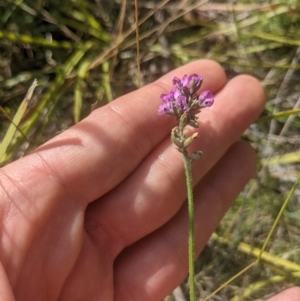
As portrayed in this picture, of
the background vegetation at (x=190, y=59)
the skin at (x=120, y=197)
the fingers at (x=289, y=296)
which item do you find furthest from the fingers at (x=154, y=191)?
the fingers at (x=289, y=296)

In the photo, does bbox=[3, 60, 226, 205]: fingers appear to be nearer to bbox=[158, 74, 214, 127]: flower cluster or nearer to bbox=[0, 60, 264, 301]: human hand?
bbox=[0, 60, 264, 301]: human hand

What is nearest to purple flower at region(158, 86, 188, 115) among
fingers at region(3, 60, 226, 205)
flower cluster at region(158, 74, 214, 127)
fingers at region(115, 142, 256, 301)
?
flower cluster at region(158, 74, 214, 127)

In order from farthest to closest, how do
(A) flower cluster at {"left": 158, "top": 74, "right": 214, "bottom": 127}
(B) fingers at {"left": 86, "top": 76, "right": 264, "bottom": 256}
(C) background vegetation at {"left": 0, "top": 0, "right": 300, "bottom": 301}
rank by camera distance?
(C) background vegetation at {"left": 0, "top": 0, "right": 300, "bottom": 301}
(B) fingers at {"left": 86, "top": 76, "right": 264, "bottom": 256}
(A) flower cluster at {"left": 158, "top": 74, "right": 214, "bottom": 127}

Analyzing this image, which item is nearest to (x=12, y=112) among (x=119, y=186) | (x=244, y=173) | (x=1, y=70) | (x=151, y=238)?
(x=1, y=70)

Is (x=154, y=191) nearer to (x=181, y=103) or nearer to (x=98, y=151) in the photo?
(x=98, y=151)

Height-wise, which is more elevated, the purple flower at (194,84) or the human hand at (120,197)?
the purple flower at (194,84)

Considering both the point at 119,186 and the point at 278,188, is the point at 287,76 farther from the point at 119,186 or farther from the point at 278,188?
the point at 119,186

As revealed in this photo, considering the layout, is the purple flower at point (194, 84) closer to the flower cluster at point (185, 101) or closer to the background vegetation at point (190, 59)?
the flower cluster at point (185, 101)
